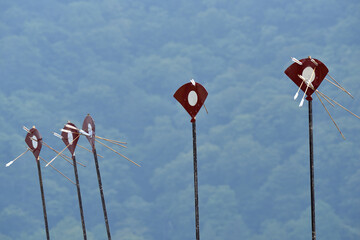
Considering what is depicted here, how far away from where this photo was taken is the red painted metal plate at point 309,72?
334cm

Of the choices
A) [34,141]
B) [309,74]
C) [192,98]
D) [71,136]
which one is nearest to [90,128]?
[71,136]

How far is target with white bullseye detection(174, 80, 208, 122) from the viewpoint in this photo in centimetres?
354

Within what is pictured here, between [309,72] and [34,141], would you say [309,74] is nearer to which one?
[309,72]

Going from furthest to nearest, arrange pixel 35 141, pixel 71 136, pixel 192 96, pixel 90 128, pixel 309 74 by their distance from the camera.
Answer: pixel 35 141 < pixel 71 136 < pixel 90 128 < pixel 192 96 < pixel 309 74

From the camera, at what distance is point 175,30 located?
7363mm

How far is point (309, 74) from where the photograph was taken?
3367 mm

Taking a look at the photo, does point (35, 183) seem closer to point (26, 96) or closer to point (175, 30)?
point (26, 96)

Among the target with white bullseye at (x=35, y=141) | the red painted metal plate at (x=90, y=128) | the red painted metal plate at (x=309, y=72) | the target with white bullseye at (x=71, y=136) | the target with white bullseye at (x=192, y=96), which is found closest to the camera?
the red painted metal plate at (x=309, y=72)

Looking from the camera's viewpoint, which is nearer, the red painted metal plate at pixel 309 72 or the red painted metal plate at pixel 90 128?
the red painted metal plate at pixel 309 72

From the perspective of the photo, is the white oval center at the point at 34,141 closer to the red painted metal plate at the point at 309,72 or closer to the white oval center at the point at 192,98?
the white oval center at the point at 192,98

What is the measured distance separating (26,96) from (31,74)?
Answer: 270mm

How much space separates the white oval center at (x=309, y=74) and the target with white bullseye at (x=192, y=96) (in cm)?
55

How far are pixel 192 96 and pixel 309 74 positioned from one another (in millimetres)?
651

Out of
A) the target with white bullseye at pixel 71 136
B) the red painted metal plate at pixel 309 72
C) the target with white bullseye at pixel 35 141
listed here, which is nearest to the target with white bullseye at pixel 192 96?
the red painted metal plate at pixel 309 72
